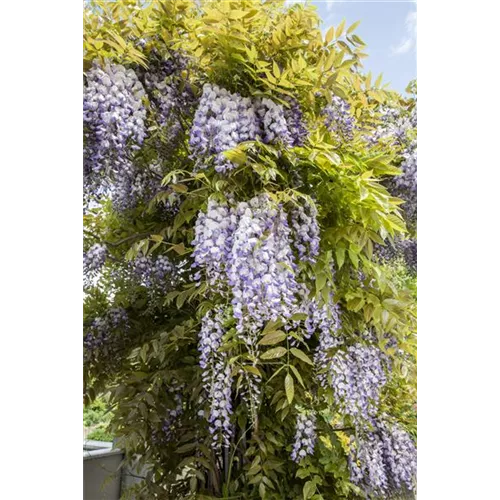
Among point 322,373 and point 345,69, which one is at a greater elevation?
point 345,69

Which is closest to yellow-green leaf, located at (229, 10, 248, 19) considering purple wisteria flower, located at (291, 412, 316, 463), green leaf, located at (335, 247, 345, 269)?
green leaf, located at (335, 247, 345, 269)

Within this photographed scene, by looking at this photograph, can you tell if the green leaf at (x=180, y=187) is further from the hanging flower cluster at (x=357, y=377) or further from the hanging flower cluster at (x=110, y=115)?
the hanging flower cluster at (x=357, y=377)

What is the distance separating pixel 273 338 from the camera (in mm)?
1412

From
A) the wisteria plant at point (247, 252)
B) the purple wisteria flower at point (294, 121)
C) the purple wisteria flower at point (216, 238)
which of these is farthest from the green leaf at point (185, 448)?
the purple wisteria flower at point (294, 121)

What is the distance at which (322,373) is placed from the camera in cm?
152

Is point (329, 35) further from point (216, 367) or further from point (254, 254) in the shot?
point (216, 367)

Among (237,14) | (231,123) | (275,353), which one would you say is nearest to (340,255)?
(275,353)

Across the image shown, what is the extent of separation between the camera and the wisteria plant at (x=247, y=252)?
53.7 inches

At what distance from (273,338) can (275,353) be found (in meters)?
0.06
